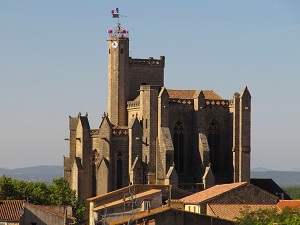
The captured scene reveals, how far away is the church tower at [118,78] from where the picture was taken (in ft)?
379

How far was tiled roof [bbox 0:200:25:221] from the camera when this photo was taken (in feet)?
248

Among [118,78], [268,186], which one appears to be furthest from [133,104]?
[268,186]

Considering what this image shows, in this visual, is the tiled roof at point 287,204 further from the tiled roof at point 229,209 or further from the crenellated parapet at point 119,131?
the crenellated parapet at point 119,131

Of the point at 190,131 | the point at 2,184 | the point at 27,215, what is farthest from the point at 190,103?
the point at 27,215

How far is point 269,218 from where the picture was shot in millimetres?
A: 70375

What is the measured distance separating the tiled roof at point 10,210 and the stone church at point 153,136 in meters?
29.4

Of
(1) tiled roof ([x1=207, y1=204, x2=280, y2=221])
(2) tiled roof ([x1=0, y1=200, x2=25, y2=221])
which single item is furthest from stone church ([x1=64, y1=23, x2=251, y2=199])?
(2) tiled roof ([x1=0, y1=200, x2=25, y2=221])

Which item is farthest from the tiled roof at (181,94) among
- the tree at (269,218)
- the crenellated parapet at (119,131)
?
the tree at (269,218)

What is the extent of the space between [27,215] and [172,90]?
4172cm

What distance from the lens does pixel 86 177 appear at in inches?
4348

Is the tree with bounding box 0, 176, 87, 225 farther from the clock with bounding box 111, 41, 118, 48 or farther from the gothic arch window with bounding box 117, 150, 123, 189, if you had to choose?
the clock with bounding box 111, 41, 118, 48

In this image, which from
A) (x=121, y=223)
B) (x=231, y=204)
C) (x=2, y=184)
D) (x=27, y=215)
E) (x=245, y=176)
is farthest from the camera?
(x=245, y=176)

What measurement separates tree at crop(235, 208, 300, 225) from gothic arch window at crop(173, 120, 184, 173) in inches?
1528

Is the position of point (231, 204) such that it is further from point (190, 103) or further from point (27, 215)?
point (190, 103)
